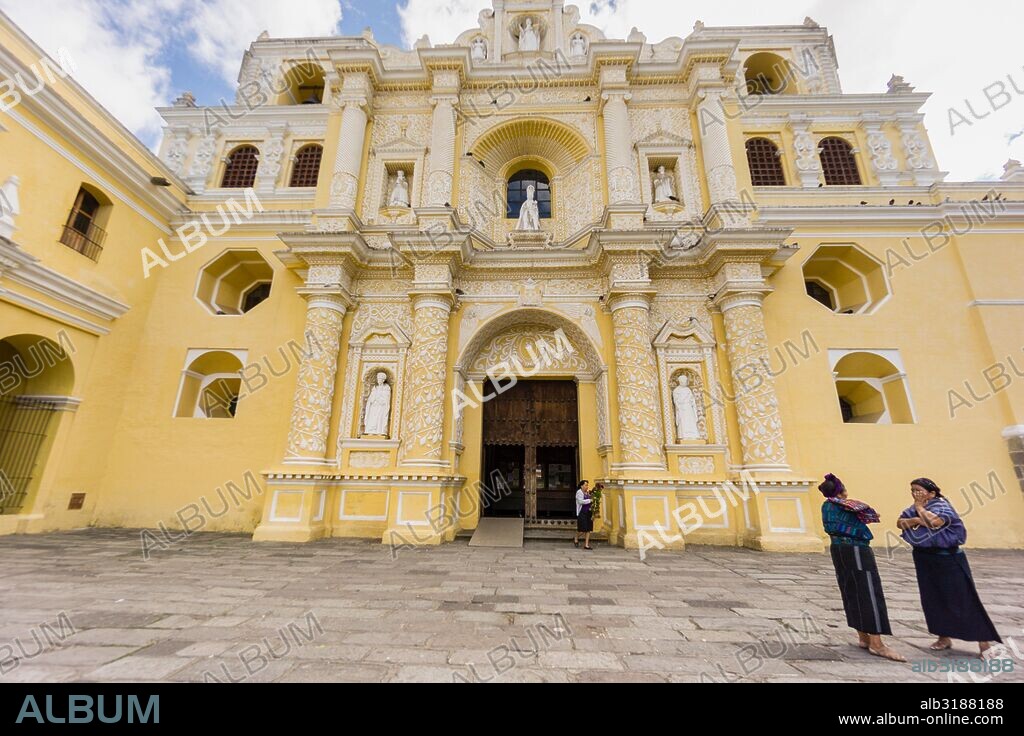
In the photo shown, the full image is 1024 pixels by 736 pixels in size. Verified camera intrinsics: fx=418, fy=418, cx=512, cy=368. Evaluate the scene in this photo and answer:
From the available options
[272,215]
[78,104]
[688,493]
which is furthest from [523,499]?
[78,104]

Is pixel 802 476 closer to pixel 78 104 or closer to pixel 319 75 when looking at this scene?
pixel 78 104

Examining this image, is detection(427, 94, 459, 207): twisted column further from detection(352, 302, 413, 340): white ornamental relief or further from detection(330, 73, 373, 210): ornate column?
detection(352, 302, 413, 340): white ornamental relief

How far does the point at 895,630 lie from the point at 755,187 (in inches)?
418

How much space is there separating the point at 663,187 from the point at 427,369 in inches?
298

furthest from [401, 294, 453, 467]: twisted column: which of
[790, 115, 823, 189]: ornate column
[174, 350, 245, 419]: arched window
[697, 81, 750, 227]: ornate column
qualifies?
[790, 115, 823, 189]: ornate column

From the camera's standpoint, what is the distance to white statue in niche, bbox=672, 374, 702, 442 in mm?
8844

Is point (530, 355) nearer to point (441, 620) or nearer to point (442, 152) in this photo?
point (442, 152)

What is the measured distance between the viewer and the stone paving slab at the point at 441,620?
264 cm

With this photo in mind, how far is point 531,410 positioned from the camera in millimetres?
10328

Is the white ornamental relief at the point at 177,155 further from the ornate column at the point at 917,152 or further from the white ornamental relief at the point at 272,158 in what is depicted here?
the ornate column at the point at 917,152

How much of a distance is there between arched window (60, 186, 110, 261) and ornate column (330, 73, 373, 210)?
193 inches

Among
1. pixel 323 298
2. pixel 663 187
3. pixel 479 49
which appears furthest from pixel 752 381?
pixel 479 49

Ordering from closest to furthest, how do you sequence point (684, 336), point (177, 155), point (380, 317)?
point (684, 336)
point (380, 317)
point (177, 155)

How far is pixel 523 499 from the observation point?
10234mm
